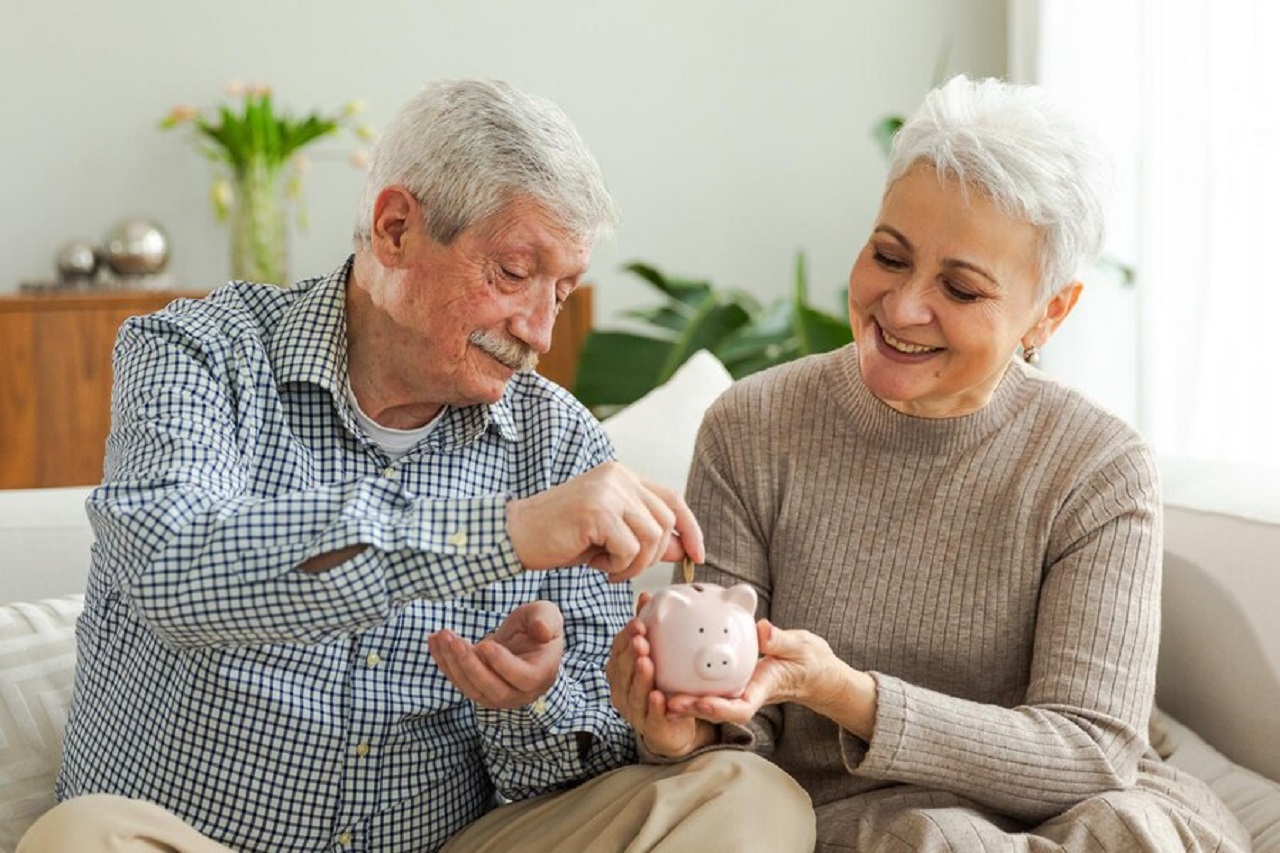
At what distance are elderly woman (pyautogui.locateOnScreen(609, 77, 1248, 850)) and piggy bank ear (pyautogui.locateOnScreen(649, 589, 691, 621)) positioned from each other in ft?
0.11

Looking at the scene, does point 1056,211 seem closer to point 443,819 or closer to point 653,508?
point 653,508

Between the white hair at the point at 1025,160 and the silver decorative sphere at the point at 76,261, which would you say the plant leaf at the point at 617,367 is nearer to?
the silver decorative sphere at the point at 76,261

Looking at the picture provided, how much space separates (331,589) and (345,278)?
20.8 inches

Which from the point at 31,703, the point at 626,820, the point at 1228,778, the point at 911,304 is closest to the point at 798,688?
the point at 626,820

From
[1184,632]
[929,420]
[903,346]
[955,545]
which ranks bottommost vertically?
[1184,632]

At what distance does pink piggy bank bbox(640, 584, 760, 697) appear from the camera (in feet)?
4.71

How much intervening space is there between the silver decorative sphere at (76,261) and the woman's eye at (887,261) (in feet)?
9.32

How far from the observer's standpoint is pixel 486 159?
61.3 inches

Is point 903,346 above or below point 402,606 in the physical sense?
above

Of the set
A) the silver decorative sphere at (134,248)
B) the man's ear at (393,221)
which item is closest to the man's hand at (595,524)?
the man's ear at (393,221)

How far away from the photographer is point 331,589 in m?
1.29

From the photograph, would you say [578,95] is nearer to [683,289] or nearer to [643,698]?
[683,289]

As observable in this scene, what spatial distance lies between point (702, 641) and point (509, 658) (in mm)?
196

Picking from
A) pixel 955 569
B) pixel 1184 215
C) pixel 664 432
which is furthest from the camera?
pixel 1184 215
